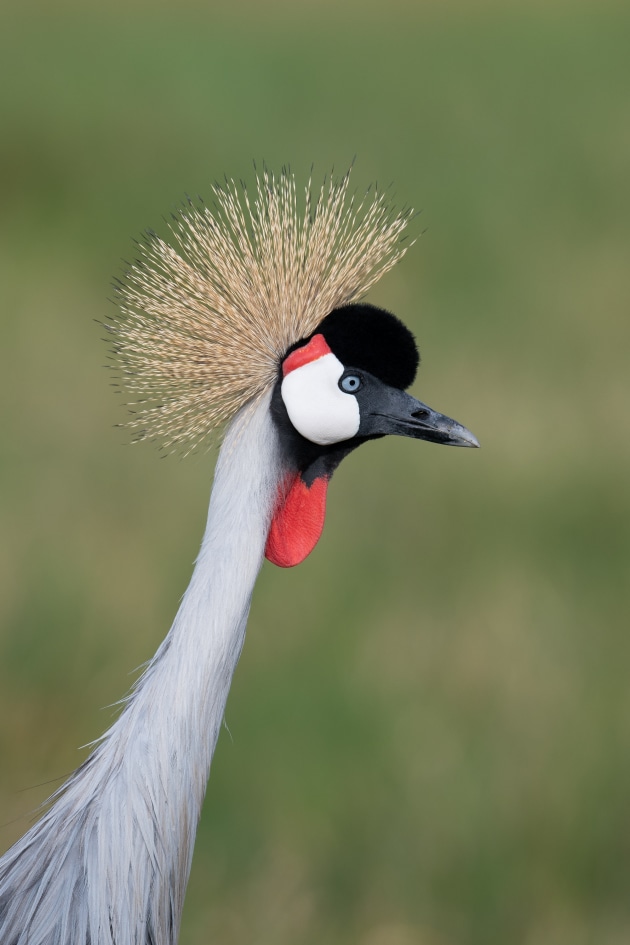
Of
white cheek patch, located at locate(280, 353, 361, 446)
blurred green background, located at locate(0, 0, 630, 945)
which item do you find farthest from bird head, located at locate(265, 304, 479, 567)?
blurred green background, located at locate(0, 0, 630, 945)

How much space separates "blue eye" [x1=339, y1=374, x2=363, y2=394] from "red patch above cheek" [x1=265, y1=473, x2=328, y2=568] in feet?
0.35

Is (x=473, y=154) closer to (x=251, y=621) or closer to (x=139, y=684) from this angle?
(x=251, y=621)

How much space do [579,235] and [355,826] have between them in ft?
9.34

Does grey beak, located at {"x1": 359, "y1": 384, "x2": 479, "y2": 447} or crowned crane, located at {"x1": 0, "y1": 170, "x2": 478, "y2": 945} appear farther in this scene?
grey beak, located at {"x1": 359, "y1": 384, "x2": 479, "y2": 447}

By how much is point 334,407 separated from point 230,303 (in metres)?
0.21

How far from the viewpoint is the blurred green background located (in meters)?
2.18

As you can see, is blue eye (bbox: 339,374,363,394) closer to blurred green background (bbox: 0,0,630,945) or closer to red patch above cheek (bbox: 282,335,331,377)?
red patch above cheek (bbox: 282,335,331,377)

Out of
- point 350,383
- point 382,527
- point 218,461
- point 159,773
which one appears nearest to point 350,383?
point 350,383

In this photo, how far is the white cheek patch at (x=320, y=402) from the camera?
1.27 meters

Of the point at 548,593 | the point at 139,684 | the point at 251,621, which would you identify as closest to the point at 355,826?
the point at 251,621

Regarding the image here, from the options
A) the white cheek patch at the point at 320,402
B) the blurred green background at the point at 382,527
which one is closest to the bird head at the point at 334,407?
the white cheek patch at the point at 320,402

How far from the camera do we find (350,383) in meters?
1.31

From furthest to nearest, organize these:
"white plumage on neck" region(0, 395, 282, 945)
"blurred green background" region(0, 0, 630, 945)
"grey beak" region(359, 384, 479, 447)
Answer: "blurred green background" region(0, 0, 630, 945), "grey beak" region(359, 384, 479, 447), "white plumage on neck" region(0, 395, 282, 945)

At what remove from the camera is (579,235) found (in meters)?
4.48
